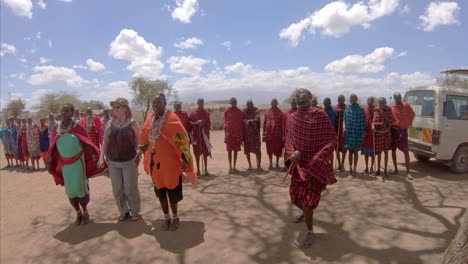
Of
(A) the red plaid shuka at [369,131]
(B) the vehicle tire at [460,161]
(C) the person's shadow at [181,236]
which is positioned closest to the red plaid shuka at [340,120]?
(A) the red plaid shuka at [369,131]

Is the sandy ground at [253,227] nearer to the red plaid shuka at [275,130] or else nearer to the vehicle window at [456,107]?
the red plaid shuka at [275,130]

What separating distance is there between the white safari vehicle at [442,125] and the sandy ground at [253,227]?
56cm

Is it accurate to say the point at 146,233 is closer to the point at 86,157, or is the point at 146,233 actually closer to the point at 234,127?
Answer: the point at 86,157

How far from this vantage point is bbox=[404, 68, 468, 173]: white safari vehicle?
23.0ft

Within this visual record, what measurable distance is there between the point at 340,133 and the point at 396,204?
2569mm

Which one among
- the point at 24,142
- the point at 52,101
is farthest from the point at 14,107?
the point at 24,142

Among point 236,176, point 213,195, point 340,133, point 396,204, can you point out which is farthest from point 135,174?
point 340,133

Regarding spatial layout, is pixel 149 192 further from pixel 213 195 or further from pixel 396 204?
pixel 396 204

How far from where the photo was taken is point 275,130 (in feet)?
26.2

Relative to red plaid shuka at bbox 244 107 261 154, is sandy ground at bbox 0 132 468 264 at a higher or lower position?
lower

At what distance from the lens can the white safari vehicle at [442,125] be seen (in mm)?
7020

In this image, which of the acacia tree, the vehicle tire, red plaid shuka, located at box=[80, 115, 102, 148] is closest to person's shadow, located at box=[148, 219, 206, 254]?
red plaid shuka, located at box=[80, 115, 102, 148]

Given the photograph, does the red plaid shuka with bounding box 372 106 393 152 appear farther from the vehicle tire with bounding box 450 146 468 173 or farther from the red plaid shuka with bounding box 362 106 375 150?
the vehicle tire with bounding box 450 146 468 173

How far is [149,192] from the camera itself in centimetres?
689
